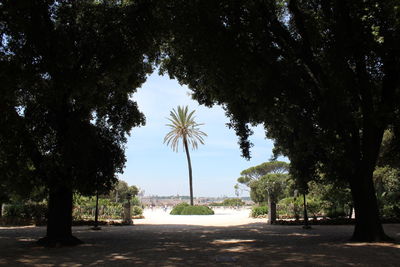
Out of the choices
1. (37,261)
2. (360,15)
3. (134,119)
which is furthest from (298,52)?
(37,261)

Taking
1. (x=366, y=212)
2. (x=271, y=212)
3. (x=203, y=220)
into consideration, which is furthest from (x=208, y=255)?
(x=203, y=220)

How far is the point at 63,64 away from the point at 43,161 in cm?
391

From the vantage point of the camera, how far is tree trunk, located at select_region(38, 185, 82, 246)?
12.2 meters

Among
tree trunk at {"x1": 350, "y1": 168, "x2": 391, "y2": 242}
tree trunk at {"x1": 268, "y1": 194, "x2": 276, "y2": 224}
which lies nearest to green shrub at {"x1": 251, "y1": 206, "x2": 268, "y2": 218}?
tree trunk at {"x1": 268, "y1": 194, "x2": 276, "y2": 224}

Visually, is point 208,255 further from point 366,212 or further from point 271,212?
point 271,212

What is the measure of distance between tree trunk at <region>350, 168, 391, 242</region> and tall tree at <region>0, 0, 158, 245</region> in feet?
30.8

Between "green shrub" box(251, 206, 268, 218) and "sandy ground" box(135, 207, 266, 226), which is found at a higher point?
"green shrub" box(251, 206, 268, 218)

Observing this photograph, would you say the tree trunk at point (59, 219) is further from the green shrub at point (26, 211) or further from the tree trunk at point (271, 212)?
the tree trunk at point (271, 212)

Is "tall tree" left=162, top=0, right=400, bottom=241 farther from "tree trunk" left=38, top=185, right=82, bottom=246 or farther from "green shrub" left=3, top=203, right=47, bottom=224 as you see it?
"green shrub" left=3, top=203, right=47, bottom=224

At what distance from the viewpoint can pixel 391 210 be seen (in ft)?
74.2

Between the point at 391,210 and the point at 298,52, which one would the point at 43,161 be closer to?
the point at 298,52

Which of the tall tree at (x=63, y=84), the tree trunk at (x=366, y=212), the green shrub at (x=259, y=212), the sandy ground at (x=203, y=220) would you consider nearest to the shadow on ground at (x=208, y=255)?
the tree trunk at (x=366, y=212)

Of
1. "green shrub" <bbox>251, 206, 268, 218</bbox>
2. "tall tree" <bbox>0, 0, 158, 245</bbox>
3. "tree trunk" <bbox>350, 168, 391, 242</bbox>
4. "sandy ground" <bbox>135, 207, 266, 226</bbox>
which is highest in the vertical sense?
"tall tree" <bbox>0, 0, 158, 245</bbox>

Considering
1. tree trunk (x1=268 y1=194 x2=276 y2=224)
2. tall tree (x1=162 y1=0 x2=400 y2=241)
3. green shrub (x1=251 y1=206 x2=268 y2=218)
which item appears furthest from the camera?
green shrub (x1=251 y1=206 x2=268 y2=218)
